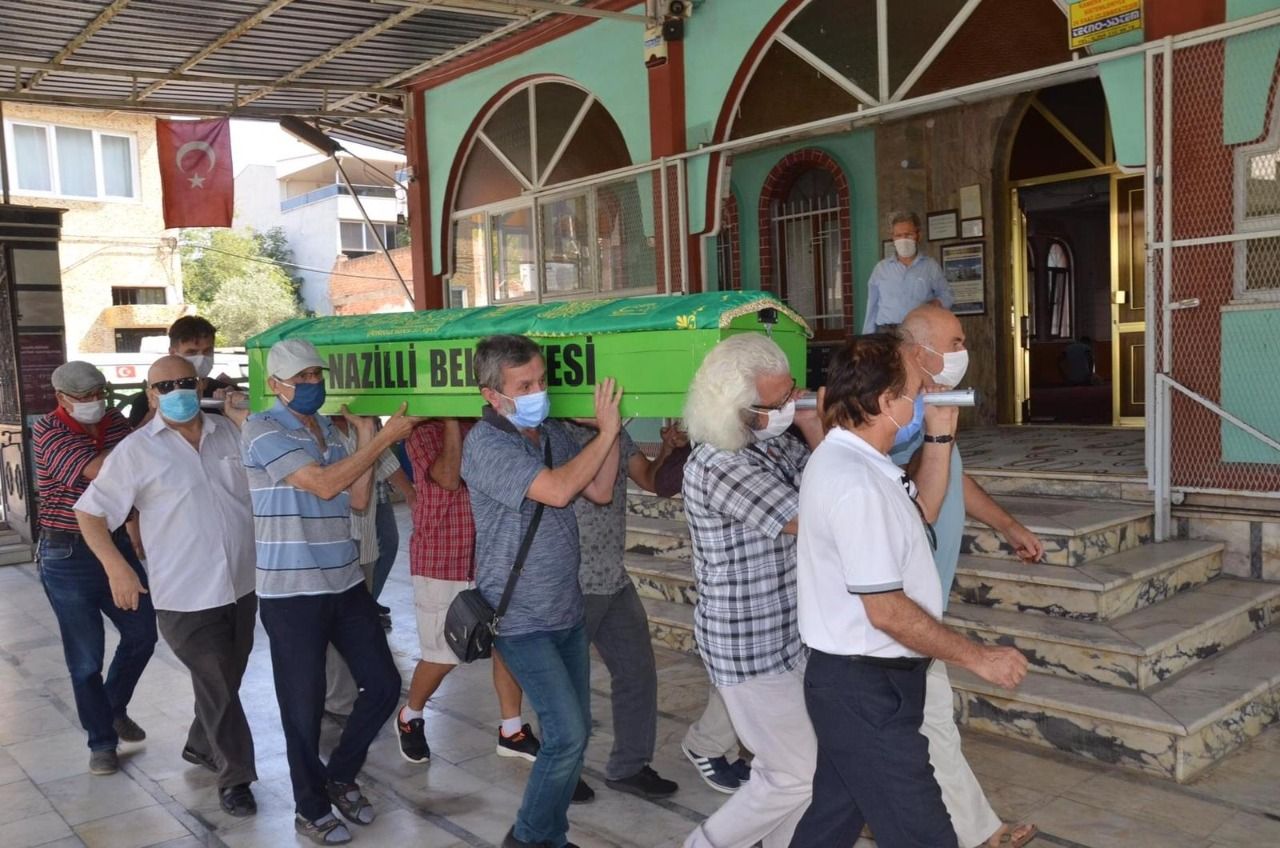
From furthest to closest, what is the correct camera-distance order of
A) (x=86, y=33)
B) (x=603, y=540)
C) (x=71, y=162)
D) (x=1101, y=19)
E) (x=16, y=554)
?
1. (x=71, y=162)
2. (x=16, y=554)
3. (x=86, y=33)
4. (x=1101, y=19)
5. (x=603, y=540)

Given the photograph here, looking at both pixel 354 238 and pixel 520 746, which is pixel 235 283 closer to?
pixel 354 238

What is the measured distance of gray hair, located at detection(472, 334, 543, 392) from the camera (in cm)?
328

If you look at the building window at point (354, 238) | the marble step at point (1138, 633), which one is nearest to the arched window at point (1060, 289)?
the marble step at point (1138, 633)

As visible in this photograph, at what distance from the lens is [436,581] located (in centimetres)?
477

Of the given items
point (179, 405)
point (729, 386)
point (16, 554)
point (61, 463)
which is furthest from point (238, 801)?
point (16, 554)

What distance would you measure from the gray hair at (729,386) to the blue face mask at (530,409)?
1.66ft

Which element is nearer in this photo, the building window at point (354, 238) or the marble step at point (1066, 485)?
the marble step at point (1066, 485)

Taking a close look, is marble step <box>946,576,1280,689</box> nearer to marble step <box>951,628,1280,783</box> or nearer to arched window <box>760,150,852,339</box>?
marble step <box>951,628,1280,783</box>

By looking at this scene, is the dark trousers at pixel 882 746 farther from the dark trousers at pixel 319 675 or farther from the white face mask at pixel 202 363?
the white face mask at pixel 202 363

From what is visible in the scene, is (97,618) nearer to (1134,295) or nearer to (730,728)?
(730,728)

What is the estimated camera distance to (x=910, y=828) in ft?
8.14

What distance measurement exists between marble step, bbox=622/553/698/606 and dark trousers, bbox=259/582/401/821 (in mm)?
2486

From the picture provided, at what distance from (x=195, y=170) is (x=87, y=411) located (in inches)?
263

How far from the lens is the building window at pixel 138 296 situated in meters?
29.0
